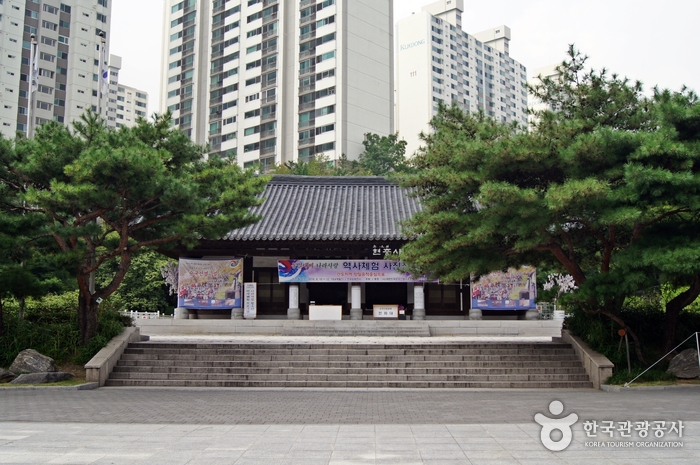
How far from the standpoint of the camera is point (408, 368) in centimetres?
1488

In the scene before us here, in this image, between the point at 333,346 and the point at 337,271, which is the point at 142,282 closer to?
the point at 337,271

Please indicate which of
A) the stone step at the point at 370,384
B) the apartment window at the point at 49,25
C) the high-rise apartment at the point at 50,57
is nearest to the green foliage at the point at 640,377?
the stone step at the point at 370,384

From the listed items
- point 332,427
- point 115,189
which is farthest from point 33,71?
point 332,427

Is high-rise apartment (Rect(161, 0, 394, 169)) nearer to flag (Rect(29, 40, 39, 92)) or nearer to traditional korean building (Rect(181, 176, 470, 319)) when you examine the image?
traditional korean building (Rect(181, 176, 470, 319))

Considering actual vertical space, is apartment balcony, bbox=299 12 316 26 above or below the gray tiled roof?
above

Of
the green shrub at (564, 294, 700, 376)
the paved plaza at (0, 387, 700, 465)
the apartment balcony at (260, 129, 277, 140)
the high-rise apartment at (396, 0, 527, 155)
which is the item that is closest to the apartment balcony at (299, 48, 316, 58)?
the apartment balcony at (260, 129, 277, 140)

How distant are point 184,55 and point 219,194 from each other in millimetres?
62472

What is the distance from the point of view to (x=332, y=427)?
8625mm

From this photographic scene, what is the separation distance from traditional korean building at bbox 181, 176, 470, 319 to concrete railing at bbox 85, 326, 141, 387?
8.30m

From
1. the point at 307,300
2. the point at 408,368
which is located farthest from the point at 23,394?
the point at 307,300

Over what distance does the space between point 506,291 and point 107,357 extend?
668 inches

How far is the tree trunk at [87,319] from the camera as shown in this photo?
15.2 meters

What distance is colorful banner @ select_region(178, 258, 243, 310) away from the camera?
83.9ft

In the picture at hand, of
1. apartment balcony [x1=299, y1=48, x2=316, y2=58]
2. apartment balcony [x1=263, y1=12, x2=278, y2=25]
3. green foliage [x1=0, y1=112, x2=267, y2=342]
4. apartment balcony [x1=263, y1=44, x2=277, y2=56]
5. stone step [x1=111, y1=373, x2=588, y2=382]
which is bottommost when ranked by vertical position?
stone step [x1=111, y1=373, x2=588, y2=382]
